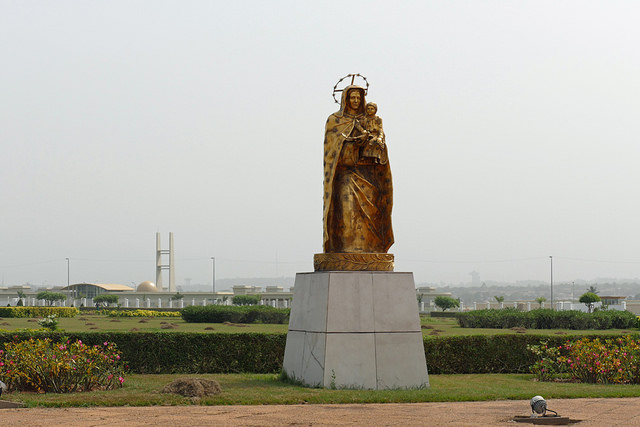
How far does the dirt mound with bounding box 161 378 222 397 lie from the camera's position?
10.2 meters

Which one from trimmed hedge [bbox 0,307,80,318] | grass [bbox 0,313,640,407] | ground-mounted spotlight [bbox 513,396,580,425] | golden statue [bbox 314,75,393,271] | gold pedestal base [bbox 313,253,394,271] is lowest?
trimmed hedge [bbox 0,307,80,318]

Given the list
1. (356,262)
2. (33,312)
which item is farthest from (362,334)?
(33,312)

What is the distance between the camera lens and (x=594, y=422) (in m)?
8.24

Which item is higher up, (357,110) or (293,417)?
(357,110)

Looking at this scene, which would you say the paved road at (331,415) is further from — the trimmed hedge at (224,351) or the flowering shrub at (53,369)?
the trimmed hedge at (224,351)

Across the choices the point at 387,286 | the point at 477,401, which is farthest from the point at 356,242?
the point at 477,401

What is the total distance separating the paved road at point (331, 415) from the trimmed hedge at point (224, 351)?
4759 mm

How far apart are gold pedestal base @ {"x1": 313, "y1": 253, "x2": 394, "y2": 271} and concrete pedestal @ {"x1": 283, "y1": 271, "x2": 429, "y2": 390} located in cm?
16

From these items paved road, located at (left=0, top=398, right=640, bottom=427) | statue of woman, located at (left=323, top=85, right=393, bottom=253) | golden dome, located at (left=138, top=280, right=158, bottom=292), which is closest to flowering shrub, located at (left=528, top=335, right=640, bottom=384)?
paved road, located at (left=0, top=398, right=640, bottom=427)

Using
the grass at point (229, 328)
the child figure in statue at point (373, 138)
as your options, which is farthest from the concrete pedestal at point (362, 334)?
the grass at point (229, 328)

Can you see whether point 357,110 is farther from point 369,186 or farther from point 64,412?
point 64,412

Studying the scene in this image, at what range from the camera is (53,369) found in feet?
35.8

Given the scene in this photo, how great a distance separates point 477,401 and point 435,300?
4002 centimetres

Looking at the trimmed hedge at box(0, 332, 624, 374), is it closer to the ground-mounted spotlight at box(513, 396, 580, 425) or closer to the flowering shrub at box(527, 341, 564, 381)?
the flowering shrub at box(527, 341, 564, 381)
